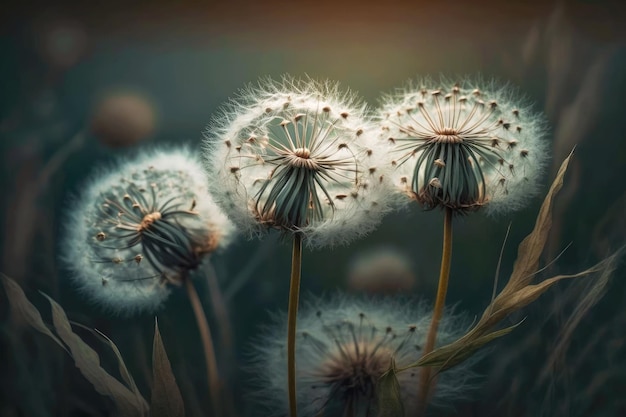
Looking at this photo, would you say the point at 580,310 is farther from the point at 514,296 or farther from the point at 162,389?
the point at 162,389

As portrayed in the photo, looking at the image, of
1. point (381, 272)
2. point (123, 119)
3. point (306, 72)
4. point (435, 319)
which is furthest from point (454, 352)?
point (123, 119)

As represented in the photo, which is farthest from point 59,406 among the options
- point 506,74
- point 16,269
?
point 506,74

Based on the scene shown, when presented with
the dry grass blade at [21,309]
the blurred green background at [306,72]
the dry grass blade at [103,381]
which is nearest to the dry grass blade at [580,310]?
the blurred green background at [306,72]

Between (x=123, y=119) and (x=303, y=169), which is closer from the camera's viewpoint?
(x=303, y=169)

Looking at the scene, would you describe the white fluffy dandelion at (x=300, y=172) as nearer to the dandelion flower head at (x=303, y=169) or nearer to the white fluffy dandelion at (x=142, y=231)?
the dandelion flower head at (x=303, y=169)

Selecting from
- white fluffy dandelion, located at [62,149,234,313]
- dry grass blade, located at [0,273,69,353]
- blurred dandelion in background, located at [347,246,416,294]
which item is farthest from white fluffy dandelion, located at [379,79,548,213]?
dry grass blade, located at [0,273,69,353]
